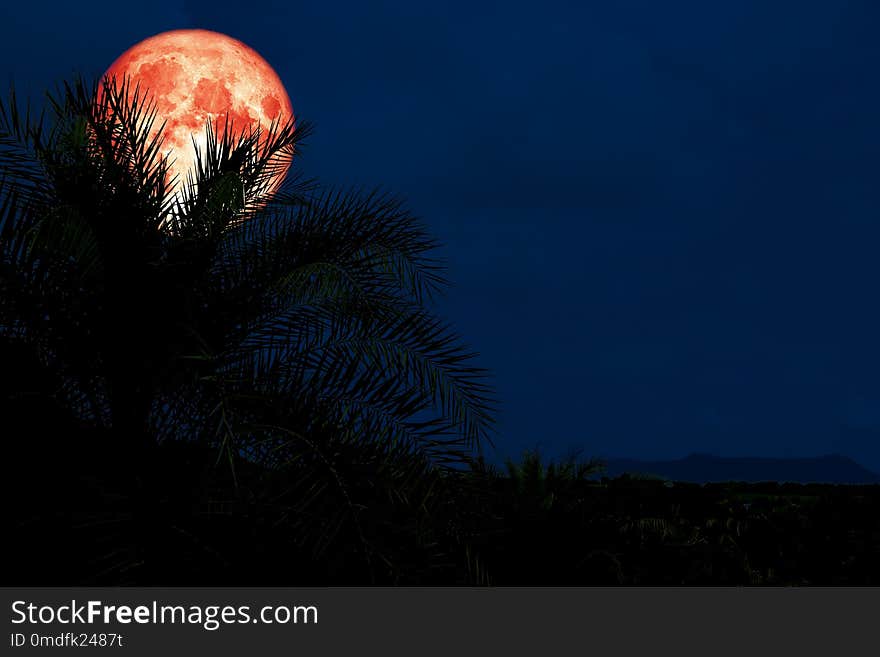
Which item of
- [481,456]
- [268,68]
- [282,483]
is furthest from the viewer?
[268,68]

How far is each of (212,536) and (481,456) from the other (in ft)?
6.36

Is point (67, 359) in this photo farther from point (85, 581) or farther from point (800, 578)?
point (800, 578)

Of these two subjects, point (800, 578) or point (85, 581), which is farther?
point (800, 578)

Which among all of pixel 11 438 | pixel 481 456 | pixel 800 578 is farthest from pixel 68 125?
pixel 800 578

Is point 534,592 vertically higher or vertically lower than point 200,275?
lower

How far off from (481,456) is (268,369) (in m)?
1.61

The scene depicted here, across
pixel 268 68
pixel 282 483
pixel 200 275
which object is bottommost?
pixel 282 483

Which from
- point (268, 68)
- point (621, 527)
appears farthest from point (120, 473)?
point (621, 527)

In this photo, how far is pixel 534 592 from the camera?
4953 millimetres

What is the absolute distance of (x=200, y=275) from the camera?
20.0 feet

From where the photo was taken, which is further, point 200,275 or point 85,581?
point 200,275

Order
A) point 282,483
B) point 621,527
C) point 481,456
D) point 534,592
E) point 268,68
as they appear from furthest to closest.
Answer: point 621,527 → point 268,68 → point 481,456 → point 282,483 → point 534,592

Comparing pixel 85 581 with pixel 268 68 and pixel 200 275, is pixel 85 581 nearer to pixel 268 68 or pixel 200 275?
pixel 200 275

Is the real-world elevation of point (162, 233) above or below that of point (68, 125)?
below
